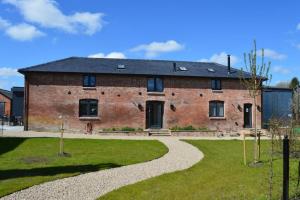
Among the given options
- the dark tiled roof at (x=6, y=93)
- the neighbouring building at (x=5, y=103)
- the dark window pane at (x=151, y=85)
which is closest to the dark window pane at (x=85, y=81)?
the dark window pane at (x=151, y=85)

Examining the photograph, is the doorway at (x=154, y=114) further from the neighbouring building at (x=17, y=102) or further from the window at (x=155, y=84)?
the neighbouring building at (x=17, y=102)

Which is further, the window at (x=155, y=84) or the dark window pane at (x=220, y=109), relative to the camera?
the dark window pane at (x=220, y=109)

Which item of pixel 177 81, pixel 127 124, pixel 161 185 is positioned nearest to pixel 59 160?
pixel 161 185

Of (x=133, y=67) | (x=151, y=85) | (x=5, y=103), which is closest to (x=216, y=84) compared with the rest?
(x=151, y=85)

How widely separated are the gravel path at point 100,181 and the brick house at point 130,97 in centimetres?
1742

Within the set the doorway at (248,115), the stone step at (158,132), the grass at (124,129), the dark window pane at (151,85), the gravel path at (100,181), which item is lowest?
the gravel path at (100,181)

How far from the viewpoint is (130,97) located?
110 feet

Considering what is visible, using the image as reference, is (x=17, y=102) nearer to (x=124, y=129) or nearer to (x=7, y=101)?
(x=7, y=101)

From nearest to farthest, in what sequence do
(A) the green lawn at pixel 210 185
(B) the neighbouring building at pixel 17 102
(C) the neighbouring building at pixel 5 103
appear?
(A) the green lawn at pixel 210 185, (B) the neighbouring building at pixel 17 102, (C) the neighbouring building at pixel 5 103

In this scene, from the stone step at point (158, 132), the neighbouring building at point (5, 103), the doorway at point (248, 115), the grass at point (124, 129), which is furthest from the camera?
the neighbouring building at point (5, 103)

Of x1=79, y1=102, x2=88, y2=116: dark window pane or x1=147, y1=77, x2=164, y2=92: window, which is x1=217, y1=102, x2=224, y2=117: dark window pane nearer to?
x1=147, y1=77, x2=164, y2=92: window

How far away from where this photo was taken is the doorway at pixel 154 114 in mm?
34062

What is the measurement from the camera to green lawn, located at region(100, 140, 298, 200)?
360 inches

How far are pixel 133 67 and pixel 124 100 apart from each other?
361 cm
